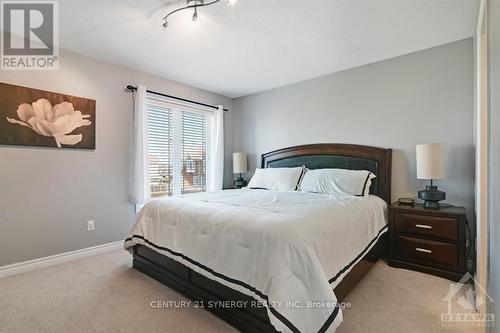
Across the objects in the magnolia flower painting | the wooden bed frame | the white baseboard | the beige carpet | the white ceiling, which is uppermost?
the white ceiling

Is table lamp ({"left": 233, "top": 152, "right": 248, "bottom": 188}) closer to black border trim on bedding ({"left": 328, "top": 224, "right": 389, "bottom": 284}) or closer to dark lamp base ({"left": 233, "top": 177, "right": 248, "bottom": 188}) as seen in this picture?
dark lamp base ({"left": 233, "top": 177, "right": 248, "bottom": 188})

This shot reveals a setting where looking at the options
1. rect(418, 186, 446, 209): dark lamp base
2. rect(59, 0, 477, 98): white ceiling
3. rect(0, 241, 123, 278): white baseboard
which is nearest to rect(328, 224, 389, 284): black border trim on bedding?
rect(418, 186, 446, 209): dark lamp base

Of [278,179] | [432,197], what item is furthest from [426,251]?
[278,179]

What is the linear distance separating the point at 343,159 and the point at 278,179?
0.96m

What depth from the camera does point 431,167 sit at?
2.43 m

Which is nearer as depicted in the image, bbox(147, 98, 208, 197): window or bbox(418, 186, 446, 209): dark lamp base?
bbox(418, 186, 446, 209): dark lamp base

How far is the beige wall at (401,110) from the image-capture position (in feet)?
8.51

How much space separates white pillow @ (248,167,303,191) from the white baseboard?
7.01ft

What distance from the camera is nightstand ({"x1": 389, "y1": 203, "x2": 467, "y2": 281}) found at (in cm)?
225

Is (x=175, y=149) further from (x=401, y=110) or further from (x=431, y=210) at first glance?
(x=431, y=210)

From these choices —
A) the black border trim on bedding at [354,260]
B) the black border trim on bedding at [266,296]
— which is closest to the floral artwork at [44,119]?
the black border trim on bedding at [266,296]

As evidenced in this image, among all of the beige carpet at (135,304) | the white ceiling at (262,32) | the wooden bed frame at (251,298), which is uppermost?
the white ceiling at (262,32)

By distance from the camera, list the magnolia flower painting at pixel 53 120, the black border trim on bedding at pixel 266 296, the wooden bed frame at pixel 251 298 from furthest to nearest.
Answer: the magnolia flower painting at pixel 53 120 < the wooden bed frame at pixel 251 298 < the black border trim on bedding at pixel 266 296

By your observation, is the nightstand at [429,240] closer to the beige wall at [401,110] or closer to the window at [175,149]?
the beige wall at [401,110]
